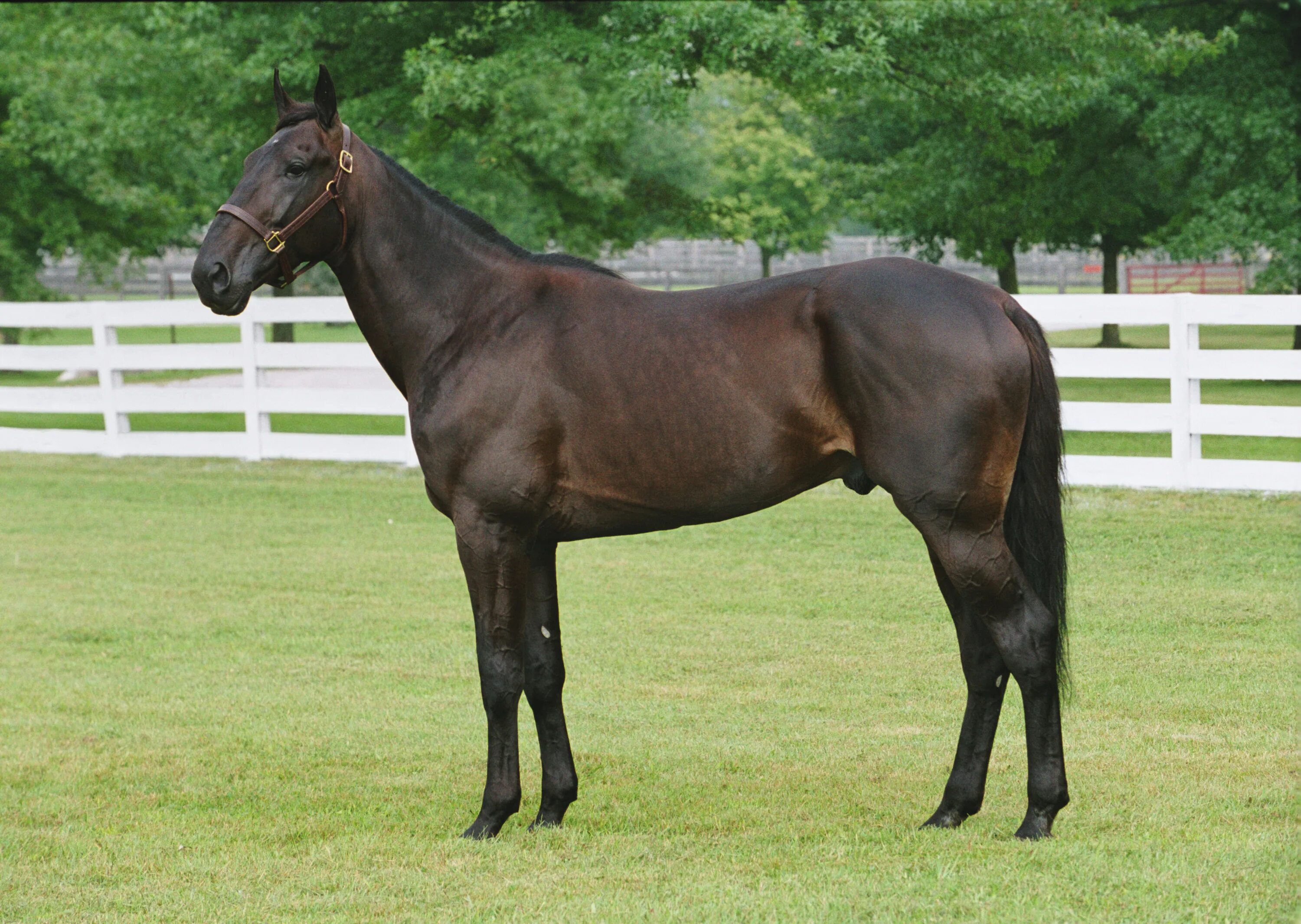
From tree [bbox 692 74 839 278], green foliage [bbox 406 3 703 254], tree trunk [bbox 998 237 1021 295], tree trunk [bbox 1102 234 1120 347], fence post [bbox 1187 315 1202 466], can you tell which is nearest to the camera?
fence post [bbox 1187 315 1202 466]

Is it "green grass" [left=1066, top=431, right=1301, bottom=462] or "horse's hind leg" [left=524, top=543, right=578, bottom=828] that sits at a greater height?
"horse's hind leg" [left=524, top=543, right=578, bottom=828]

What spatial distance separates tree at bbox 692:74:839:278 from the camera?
152 ft

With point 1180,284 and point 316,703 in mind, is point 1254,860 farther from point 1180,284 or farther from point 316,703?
point 1180,284

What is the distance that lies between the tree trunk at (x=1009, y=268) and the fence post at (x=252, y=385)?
12.8 m

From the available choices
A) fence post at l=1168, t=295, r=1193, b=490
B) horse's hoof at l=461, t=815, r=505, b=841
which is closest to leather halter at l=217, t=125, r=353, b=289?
horse's hoof at l=461, t=815, r=505, b=841

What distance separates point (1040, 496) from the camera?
468 cm

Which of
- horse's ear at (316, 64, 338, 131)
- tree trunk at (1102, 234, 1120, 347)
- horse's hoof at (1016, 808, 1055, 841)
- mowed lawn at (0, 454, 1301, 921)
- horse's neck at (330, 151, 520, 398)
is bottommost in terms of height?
tree trunk at (1102, 234, 1120, 347)

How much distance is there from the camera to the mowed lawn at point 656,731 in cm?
429

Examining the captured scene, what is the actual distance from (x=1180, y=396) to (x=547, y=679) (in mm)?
7882

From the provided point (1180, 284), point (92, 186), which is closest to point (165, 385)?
point (92, 186)

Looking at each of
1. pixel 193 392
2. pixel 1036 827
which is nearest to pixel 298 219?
pixel 1036 827

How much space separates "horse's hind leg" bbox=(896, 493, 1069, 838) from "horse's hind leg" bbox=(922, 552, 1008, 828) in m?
0.19

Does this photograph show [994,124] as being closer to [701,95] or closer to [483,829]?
[701,95]

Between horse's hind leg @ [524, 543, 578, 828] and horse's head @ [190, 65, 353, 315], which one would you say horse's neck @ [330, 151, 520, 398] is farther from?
horse's hind leg @ [524, 543, 578, 828]
